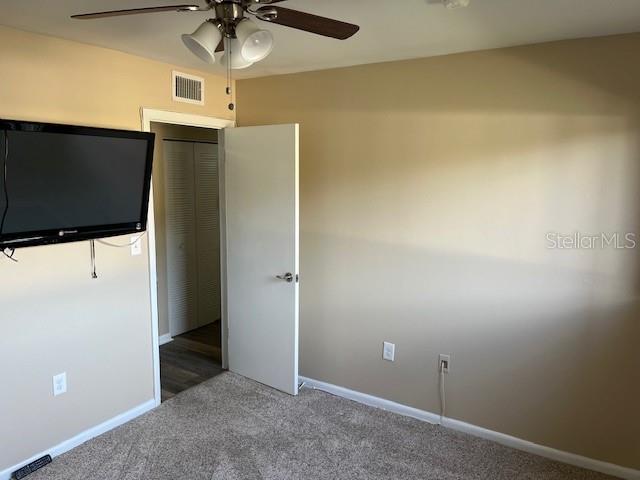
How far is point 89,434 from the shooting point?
9.05ft

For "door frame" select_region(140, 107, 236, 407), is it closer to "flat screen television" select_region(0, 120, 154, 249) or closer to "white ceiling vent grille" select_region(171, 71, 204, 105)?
"white ceiling vent grille" select_region(171, 71, 204, 105)

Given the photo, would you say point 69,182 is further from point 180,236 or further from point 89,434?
point 180,236

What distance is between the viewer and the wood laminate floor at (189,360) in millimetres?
3500

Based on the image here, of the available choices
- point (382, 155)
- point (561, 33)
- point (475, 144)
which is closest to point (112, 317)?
point (382, 155)

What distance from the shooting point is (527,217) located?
2.52m

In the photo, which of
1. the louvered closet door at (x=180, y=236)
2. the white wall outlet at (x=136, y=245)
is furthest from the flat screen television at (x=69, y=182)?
the louvered closet door at (x=180, y=236)

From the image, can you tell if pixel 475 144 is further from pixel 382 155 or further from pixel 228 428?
pixel 228 428

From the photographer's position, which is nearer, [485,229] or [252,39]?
[252,39]

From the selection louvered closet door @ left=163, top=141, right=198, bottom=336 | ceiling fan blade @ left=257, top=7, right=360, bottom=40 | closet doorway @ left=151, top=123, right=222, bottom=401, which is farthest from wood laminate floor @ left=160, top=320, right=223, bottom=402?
ceiling fan blade @ left=257, top=7, right=360, bottom=40

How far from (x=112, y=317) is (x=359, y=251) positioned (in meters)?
1.64

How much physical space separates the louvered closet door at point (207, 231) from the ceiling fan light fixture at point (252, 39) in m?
2.92

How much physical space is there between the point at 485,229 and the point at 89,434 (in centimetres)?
267

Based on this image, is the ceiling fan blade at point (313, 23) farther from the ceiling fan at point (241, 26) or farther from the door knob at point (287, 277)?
the door knob at point (287, 277)

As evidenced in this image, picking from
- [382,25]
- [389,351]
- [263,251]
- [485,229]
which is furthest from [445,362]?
[382,25]
